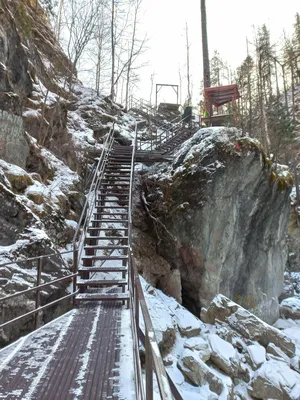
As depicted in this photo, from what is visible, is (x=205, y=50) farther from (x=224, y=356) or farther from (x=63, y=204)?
(x=224, y=356)

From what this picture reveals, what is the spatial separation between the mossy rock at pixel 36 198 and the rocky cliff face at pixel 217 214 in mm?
4445

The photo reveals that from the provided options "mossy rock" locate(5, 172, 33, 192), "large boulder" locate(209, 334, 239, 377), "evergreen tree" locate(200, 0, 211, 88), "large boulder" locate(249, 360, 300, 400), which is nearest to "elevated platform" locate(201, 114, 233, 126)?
"evergreen tree" locate(200, 0, 211, 88)

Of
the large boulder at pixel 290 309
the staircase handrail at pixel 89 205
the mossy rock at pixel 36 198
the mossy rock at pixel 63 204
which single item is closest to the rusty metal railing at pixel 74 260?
the staircase handrail at pixel 89 205

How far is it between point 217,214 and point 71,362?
7.68m

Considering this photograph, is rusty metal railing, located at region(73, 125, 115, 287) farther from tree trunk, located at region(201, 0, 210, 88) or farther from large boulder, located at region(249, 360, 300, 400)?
tree trunk, located at region(201, 0, 210, 88)

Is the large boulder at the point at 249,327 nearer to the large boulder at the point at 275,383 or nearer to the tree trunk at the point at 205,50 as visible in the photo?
the large boulder at the point at 275,383

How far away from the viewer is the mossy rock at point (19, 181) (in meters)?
7.38

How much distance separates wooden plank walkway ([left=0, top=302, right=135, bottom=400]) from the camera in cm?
305

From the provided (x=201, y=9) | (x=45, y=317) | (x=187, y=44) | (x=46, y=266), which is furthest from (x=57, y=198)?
(x=187, y=44)

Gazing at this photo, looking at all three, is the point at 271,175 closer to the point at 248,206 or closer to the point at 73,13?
the point at 248,206

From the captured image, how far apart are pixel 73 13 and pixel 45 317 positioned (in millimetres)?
13833

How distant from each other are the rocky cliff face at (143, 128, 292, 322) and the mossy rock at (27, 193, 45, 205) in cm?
444

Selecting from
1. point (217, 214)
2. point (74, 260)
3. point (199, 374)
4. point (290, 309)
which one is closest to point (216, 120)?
point (217, 214)

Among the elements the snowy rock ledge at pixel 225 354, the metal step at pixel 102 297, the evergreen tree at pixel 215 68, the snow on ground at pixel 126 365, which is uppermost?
the evergreen tree at pixel 215 68
